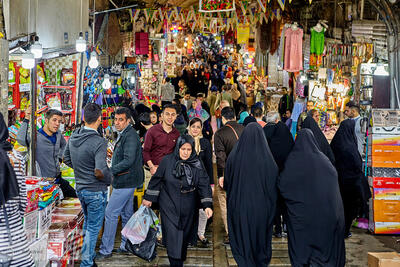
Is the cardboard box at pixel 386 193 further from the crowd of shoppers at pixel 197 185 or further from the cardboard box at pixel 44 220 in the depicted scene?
the cardboard box at pixel 44 220

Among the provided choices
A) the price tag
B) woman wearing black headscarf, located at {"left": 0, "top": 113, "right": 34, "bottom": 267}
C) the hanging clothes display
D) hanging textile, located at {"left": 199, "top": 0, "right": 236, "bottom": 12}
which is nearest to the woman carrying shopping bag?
the price tag

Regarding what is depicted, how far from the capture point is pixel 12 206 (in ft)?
12.8

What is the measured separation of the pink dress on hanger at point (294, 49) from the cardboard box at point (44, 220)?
10.6m

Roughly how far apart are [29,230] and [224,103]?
6113 millimetres

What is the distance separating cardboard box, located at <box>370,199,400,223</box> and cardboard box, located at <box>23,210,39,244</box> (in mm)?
5010

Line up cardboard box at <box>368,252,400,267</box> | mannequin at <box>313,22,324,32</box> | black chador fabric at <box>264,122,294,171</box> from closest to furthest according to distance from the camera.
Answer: cardboard box at <box>368,252,400,267</box>, black chador fabric at <box>264,122,294,171</box>, mannequin at <box>313,22,324,32</box>

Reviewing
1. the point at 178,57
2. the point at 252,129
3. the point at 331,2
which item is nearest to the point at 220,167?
the point at 252,129

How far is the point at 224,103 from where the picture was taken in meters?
10.2

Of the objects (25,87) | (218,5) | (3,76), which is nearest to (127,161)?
(3,76)

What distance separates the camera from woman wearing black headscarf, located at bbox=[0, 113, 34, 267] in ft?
12.2

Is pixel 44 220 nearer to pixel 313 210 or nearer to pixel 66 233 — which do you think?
pixel 66 233

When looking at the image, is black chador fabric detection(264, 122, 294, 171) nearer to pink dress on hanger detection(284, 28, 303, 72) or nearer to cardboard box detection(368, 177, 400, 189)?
cardboard box detection(368, 177, 400, 189)

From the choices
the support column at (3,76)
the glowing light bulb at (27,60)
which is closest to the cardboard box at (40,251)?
the support column at (3,76)

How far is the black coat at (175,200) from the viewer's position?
17.3 ft
